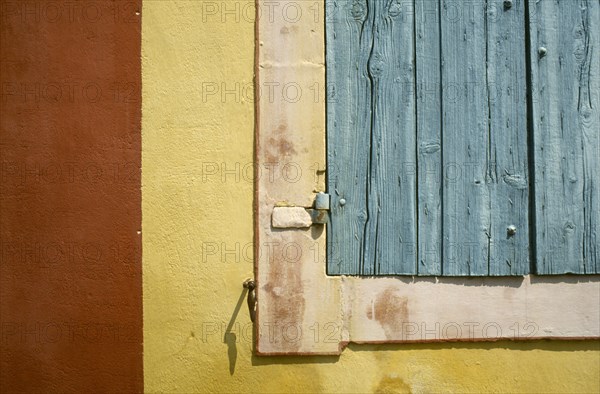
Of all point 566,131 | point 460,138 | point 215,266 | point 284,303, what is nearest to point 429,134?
point 460,138

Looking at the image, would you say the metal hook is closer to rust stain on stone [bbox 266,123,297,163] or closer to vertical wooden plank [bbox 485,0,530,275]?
rust stain on stone [bbox 266,123,297,163]

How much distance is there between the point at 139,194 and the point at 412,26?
1.48m

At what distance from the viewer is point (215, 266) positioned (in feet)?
8.18

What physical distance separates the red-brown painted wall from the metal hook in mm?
496

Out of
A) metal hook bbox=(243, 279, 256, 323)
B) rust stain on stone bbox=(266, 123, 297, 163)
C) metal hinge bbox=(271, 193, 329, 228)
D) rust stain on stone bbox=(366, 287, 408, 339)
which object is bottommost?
rust stain on stone bbox=(366, 287, 408, 339)

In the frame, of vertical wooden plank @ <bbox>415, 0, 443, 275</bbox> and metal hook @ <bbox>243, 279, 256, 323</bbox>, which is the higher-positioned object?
vertical wooden plank @ <bbox>415, 0, 443, 275</bbox>

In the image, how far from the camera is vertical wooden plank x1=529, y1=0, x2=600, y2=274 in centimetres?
254

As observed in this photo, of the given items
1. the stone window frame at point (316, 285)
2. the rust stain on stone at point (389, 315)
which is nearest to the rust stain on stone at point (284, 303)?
the stone window frame at point (316, 285)

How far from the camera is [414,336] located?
2.48 meters

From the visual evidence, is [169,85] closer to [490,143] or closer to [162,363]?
[162,363]

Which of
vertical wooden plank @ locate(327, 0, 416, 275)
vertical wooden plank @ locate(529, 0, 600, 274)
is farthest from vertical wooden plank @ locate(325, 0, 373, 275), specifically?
vertical wooden plank @ locate(529, 0, 600, 274)

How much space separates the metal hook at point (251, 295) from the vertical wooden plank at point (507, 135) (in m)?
1.10

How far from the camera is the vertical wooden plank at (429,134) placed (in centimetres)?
252

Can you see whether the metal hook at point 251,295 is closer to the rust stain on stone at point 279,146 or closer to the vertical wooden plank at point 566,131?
the rust stain on stone at point 279,146
